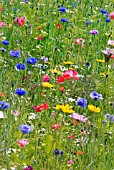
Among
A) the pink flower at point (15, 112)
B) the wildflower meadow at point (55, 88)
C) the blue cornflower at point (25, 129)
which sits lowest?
the wildflower meadow at point (55, 88)

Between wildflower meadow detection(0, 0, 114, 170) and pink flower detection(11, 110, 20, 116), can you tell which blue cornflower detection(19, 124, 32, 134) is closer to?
wildflower meadow detection(0, 0, 114, 170)

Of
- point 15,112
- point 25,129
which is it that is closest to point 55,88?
point 15,112

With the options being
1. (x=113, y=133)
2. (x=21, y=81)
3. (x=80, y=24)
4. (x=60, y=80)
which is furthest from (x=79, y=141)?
(x=80, y=24)

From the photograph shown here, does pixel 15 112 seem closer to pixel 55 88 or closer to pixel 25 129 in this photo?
pixel 25 129

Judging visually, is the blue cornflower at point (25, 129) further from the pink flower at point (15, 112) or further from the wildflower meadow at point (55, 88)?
the pink flower at point (15, 112)

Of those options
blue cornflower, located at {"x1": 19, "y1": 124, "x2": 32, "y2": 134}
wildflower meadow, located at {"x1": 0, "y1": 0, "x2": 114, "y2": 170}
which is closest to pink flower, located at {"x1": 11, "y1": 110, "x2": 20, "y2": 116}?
wildflower meadow, located at {"x1": 0, "y1": 0, "x2": 114, "y2": 170}

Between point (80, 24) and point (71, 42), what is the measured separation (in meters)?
0.55

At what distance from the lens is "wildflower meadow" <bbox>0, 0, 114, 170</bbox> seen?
2328 mm

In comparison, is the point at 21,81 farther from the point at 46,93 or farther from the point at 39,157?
the point at 39,157

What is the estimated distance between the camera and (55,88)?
3223mm

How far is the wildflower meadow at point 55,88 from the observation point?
2328 mm

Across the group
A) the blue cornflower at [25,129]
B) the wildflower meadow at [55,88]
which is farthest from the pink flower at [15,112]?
the blue cornflower at [25,129]

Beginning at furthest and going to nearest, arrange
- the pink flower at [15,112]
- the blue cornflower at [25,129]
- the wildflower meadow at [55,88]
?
the pink flower at [15,112], the wildflower meadow at [55,88], the blue cornflower at [25,129]

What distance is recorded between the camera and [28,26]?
3.91 metres
